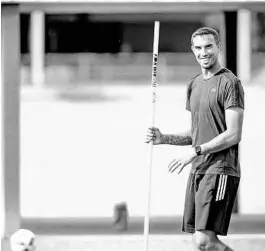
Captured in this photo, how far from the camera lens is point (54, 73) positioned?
8.71 metres

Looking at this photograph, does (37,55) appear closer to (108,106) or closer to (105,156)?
(108,106)

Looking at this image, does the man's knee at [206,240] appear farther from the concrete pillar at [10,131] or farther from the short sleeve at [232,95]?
the concrete pillar at [10,131]

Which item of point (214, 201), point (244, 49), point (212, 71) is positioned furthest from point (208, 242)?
point (244, 49)

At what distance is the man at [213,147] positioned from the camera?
6.73m

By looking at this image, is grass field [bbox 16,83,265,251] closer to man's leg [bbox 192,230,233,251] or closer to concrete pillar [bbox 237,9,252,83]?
concrete pillar [bbox 237,9,252,83]

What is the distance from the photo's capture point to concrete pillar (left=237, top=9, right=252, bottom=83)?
870 centimetres

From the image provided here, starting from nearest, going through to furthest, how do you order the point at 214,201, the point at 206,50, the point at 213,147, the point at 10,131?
the point at 213,147 → the point at 214,201 → the point at 206,50 → the point at 10,131

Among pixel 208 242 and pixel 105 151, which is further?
pixel 105 151

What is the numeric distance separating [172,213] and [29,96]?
1601 millimetres

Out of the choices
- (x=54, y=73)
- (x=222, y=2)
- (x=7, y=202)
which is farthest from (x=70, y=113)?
(x=222, y=2)

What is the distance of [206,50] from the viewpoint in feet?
22.7

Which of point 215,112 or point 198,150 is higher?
point 215,112

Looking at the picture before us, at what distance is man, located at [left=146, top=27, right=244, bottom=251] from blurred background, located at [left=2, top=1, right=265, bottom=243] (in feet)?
5.76

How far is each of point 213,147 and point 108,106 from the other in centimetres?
221
